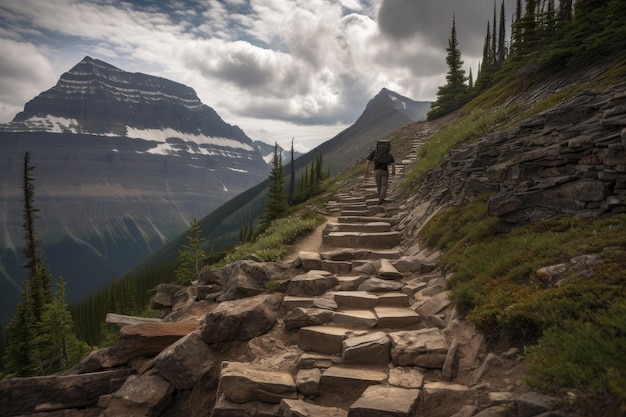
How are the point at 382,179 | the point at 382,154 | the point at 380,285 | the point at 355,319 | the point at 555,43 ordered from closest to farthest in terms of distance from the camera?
the point at 355,319 → the point at 380,285 → the point at 382,154 → the point at 382,179 → the point at 555,43

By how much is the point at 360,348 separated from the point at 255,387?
1.98m

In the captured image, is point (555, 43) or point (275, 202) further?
point (275, 202)

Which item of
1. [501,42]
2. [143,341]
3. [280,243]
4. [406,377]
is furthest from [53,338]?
[501,42]

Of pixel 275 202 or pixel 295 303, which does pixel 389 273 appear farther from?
pixel 275 202

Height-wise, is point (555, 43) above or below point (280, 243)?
above

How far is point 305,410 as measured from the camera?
525 centimetres

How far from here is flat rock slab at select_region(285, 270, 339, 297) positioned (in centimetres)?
932

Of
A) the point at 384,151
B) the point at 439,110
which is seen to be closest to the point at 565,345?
the point at 384,151

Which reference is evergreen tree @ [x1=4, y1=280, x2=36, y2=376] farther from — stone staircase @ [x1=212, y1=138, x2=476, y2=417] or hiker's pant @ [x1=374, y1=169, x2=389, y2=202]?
stone staircase @ [x1=212, y1=138, x2=476, y2=417]

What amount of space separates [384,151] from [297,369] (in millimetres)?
13110

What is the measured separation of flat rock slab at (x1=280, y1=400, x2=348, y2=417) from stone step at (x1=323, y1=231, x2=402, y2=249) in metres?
8.25

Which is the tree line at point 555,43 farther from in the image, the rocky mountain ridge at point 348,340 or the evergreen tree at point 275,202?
the evergreen tree at point 275,202

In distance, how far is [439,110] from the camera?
5622 cm

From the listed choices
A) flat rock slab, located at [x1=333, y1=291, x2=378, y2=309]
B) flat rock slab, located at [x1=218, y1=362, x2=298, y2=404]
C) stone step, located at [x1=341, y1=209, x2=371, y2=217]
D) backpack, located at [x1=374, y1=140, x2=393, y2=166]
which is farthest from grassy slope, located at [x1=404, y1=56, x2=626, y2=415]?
backpack, located at [x1=374, y1=140, x2=393, y2=166]
